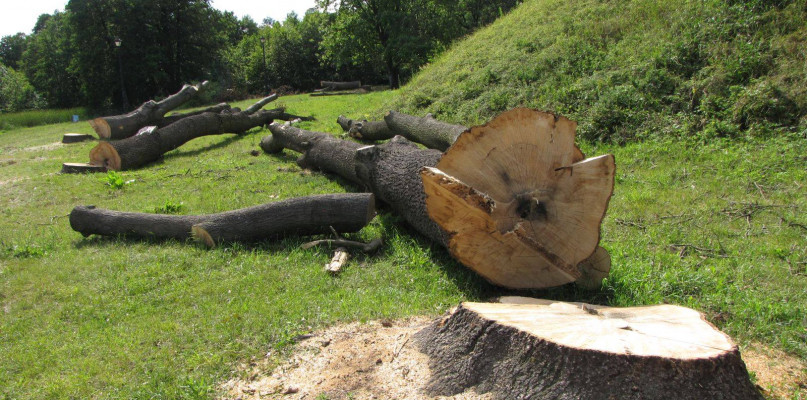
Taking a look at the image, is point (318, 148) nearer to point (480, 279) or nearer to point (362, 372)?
point (480, 279)

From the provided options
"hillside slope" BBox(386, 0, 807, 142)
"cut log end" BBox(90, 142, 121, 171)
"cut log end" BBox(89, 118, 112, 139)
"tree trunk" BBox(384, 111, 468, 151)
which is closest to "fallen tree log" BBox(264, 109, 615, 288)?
"tree trunk" BBox(384, 111, 468, 151)

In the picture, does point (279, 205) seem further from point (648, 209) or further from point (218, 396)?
point (648, 209)

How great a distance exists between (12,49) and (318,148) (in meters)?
72.5

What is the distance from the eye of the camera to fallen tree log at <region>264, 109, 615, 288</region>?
3662mm

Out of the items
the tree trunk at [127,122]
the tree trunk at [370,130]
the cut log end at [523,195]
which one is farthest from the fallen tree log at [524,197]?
the tree trunk at [127,122]

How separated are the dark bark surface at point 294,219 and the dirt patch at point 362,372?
2007 millimetres

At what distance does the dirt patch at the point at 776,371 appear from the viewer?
2.77 meters

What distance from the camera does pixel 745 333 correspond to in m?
3.31

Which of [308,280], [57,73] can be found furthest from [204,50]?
[308,280]

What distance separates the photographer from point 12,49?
6053 centimetres

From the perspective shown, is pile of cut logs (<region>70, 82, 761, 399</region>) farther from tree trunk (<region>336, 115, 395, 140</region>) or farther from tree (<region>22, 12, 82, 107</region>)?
tree (<region>22, 12, 82, 107</region>)

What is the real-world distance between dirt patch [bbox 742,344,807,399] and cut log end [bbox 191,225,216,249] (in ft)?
15.9

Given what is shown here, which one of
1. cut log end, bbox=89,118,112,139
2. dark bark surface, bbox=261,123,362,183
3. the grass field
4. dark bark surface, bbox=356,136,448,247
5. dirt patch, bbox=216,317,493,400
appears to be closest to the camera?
dirt patch, bbox=216,317,493,400

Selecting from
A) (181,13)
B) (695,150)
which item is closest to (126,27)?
(181,13)
